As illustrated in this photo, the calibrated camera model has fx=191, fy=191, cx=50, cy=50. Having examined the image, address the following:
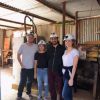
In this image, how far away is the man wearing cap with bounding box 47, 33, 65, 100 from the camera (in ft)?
11.9

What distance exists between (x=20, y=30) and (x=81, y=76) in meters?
7.20

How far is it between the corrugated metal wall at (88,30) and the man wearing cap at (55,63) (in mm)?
4638

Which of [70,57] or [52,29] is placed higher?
[52,29]

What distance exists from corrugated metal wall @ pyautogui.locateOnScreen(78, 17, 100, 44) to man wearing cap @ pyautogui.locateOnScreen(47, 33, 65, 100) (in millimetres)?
4638

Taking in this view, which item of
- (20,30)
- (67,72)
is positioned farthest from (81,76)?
(20,30)

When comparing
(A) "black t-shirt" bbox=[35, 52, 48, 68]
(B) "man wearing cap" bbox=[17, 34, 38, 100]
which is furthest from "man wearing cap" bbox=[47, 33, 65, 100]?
(B) "man wearing cap" bbox=[17, 34, 38, 100]

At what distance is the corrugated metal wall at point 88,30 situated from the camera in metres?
8.05

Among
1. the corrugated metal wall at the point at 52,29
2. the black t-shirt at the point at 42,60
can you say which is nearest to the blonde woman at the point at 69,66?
the black t-shirt at the point at 42,60

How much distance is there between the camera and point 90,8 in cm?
644

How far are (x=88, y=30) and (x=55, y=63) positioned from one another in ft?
16.8

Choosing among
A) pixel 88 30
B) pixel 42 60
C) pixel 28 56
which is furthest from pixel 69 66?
pixel 88 30

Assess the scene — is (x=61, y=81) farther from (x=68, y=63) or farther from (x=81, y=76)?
(x=81, y=76)

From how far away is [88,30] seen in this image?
331 inches

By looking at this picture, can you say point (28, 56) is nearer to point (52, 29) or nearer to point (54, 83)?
point (54, 83)
